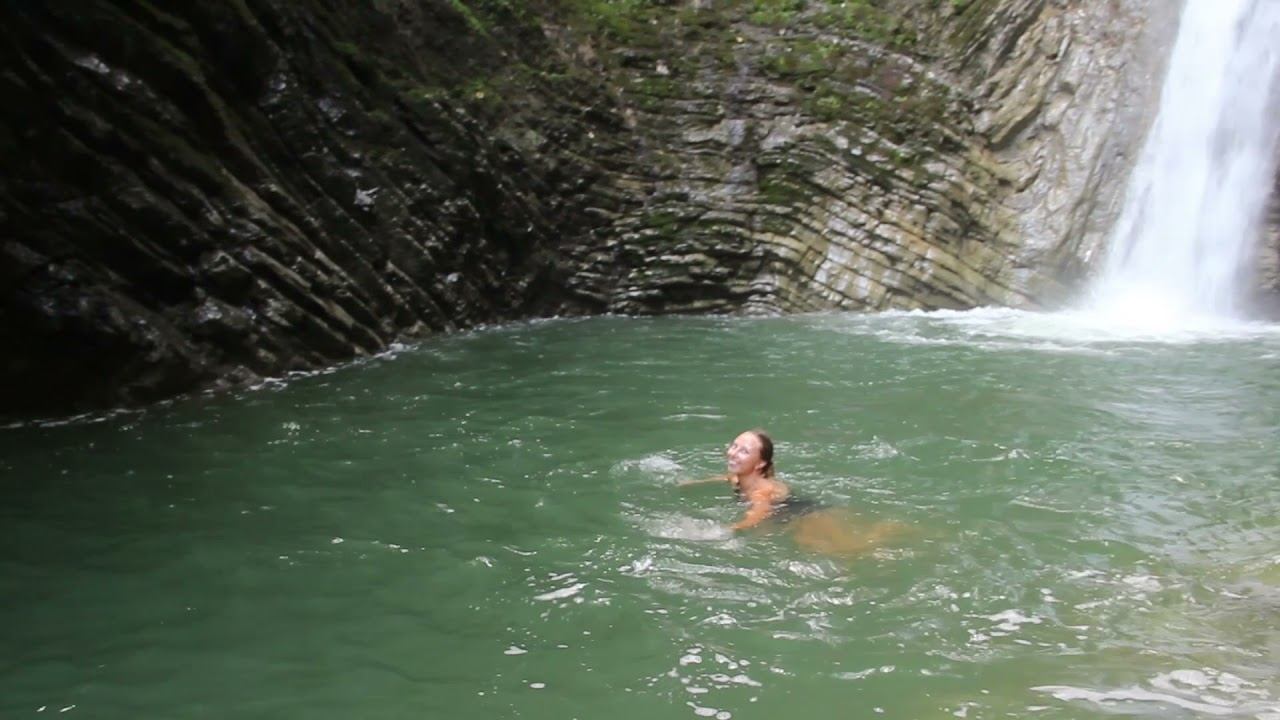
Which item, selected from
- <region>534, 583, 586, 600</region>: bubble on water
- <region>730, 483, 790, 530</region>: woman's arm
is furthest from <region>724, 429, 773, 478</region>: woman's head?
<region>534, 583, 586, 600</region>: bubble on water

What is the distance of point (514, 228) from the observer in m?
15.9

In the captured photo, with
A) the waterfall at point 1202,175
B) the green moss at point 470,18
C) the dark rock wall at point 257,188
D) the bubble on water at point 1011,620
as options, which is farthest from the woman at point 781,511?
the waterfall at point 1202,175

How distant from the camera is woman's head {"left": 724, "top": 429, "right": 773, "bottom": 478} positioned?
684 centimetres

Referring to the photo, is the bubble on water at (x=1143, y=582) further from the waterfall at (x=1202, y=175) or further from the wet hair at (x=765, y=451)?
the waterfall at (x=1202, y=175)

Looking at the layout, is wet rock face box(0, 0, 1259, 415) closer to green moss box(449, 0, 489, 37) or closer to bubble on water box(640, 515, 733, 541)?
green moss box(449, 0, 489, 37)

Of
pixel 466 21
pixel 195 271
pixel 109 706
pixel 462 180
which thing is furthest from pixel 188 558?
pixel 466 21

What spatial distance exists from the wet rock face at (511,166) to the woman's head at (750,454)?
5921mm

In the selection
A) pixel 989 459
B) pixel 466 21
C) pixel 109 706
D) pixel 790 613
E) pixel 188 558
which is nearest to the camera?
pixel 109 706

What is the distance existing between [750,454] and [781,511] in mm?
553

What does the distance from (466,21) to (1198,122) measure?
42.5ft

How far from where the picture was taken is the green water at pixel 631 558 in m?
4.20

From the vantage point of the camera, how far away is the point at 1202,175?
1766 centimetres

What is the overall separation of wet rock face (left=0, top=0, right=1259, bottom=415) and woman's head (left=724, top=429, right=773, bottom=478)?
592 cm

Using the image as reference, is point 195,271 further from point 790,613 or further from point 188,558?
point 790,613
